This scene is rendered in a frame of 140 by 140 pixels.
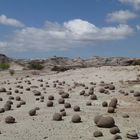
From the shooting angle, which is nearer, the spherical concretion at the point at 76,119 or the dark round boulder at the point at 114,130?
the dark round boulder at the point at 114,130

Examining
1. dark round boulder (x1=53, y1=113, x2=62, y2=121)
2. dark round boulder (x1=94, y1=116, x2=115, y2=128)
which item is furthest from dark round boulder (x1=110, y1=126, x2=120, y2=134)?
dark round boulder (x1=53, y1=113, x2=62, y2=121)

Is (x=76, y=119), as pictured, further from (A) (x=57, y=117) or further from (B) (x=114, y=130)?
(B) (x=114, y=130)

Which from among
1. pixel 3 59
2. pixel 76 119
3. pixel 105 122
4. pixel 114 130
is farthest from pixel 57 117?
pixel 3 59

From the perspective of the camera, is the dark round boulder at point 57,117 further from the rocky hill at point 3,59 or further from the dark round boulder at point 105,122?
the rocky hill at point 3,59

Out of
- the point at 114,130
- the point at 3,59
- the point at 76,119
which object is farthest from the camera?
the point at 3,59

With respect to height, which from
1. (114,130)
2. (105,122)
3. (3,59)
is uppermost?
(3,59)

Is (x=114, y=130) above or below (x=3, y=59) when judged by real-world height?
below

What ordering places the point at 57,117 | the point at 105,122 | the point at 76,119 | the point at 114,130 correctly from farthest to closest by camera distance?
the point at 57,117, the point at 76,119, the point at 105,122, the point at 114,130

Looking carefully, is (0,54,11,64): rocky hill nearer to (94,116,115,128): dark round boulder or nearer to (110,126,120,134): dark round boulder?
(94,116,115,128): dark round boulder

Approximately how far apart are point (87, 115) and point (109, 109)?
883 mm

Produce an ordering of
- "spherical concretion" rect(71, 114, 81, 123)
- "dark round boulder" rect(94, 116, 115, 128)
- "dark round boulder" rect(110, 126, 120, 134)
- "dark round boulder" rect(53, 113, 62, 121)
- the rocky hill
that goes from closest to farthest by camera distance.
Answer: "dark round boulder" rect(110, 126, 120, 134), "dark round boulder" rect(94, 116, 115, 128), "spherical concretion" rect(71, 114, 81, 123), "dark round boulder" rect(53, 113, 62, 121), the rocky hill

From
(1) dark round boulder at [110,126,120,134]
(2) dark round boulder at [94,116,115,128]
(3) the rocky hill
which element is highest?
(3) the rocky hill

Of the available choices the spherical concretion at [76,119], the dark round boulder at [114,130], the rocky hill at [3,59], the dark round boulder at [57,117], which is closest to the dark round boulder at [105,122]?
the dark round boulder at [114,130]

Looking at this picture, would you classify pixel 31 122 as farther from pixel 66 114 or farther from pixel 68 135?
pixel 68 135
